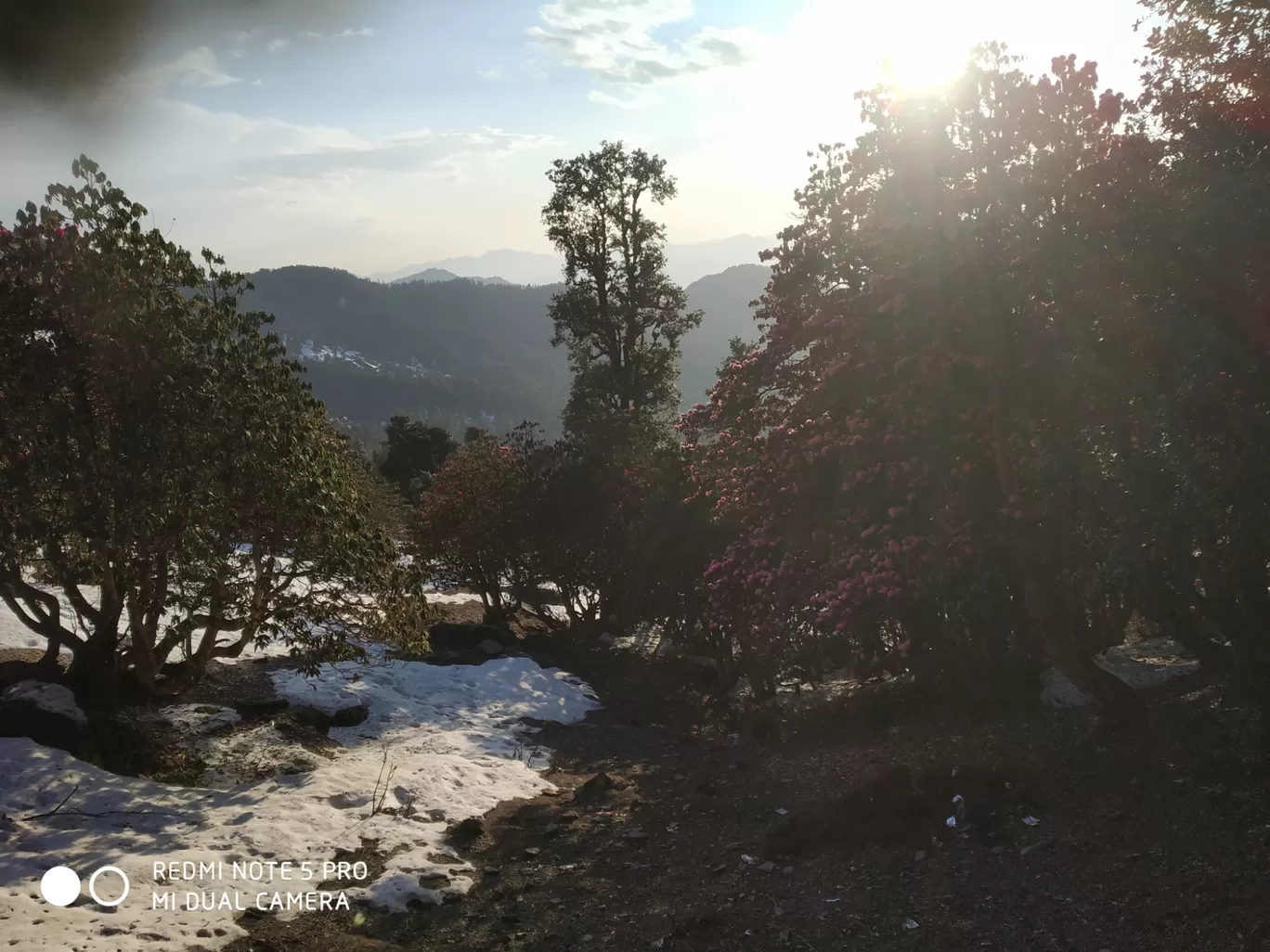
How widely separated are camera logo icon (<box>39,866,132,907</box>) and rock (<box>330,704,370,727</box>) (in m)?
6.13

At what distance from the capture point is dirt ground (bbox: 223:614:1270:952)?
604 centimetres

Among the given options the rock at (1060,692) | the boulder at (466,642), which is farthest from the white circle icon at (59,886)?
the boulder at (466,642)

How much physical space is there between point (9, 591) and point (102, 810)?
3.64 meters

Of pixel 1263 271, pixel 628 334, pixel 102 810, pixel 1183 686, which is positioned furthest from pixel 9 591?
pixel 628 334

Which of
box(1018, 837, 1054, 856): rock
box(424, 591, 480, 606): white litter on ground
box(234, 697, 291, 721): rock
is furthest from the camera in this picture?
box(424, 591, 480, 606): white litter on ground

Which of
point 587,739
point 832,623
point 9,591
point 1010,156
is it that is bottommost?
point 587,739

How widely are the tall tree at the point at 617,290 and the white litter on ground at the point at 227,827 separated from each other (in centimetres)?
1924

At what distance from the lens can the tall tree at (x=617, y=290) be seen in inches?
1176

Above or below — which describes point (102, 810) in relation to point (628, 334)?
below

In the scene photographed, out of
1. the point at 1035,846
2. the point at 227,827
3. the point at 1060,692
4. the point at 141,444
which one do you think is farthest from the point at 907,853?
the point at 141,444

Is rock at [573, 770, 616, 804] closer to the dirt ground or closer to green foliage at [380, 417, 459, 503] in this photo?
the dirt ground

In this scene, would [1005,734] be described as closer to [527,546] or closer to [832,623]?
[832,623]

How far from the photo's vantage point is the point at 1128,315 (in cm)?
694

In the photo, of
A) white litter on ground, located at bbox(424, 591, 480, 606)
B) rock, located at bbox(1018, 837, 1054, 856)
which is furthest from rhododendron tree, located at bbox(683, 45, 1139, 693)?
white litter on ground, located at bbox(424, 591, 480, 606)
